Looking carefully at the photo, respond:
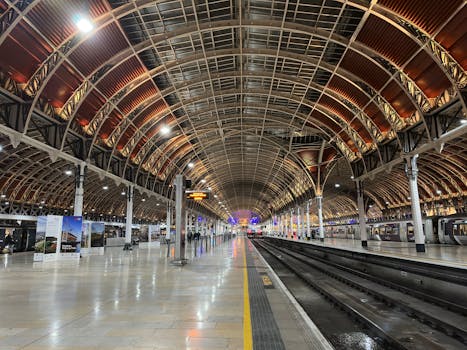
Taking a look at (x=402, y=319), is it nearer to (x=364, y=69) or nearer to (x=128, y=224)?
(x=364, y=69)

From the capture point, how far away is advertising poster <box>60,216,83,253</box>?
23.9 m

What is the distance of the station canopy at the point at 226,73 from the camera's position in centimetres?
1897

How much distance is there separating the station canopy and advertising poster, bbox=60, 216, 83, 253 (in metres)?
4.89

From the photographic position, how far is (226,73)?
30141 mm

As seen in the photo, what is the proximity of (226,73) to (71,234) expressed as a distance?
19.3 meters

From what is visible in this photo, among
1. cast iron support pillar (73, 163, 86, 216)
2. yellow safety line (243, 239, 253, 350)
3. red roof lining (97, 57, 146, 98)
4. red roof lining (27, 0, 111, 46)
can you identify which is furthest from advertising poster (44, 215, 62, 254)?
yellow safety line (243, 239, 253, 350)

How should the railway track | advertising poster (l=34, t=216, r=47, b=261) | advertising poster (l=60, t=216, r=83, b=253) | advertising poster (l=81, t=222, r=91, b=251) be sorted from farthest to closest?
advertising poster (l=81, t=222, r=91, b=251) → advertising poster (l=60, t=216, r=83, b=253) → advertising poster (l=34, t=216, r=47, b=261) → the railway track

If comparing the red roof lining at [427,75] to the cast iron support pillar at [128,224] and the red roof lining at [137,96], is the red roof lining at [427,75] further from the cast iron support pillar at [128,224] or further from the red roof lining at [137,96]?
the cast iron support pillar at [128,224]

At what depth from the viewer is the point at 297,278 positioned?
2103 cm

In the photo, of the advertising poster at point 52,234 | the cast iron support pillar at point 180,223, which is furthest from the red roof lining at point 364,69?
the advertising poster at point 52,234

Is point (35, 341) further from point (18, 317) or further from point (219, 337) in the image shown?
point (219, 337)

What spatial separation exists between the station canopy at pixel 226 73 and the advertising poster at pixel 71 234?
16.1 ft

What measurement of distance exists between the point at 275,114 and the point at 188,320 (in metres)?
35.8

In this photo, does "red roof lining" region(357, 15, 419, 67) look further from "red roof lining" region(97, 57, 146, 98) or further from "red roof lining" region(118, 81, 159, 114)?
"red roof lining" region(118, 81, 159, 114)
